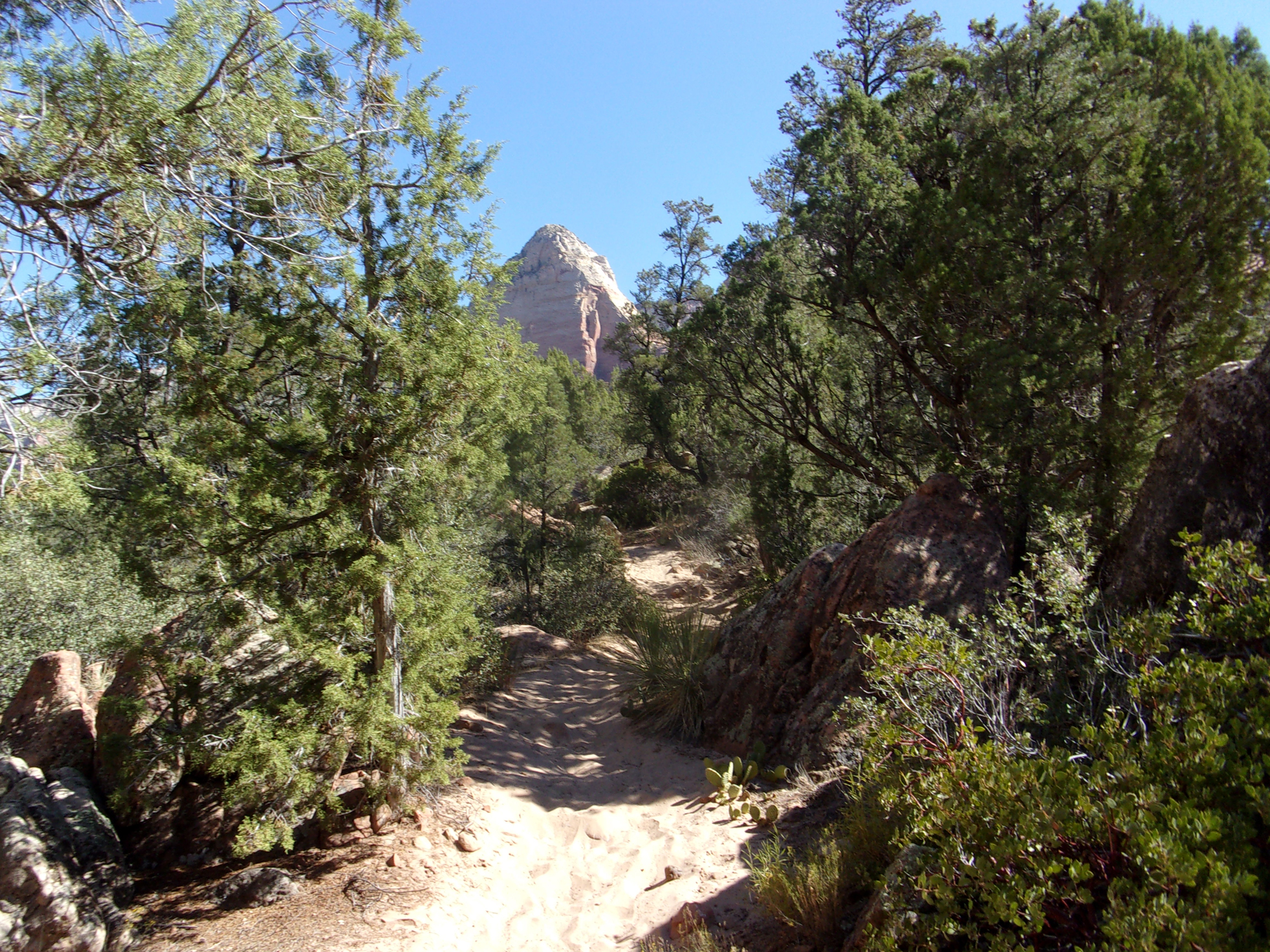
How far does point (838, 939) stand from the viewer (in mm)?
3318

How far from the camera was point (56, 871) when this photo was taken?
3809 millimetres

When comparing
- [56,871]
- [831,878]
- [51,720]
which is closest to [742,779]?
[831,878]

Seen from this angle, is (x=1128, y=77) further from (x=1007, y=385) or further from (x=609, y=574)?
(x=609, y=574)

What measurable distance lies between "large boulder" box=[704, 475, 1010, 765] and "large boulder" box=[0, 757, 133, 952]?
4.46 meters

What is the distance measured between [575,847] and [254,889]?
2122 mm

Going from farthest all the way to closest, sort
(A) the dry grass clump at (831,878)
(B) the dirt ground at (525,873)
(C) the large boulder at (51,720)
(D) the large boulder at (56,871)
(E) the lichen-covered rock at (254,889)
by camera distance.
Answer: (C) the large boulder at (51,720) → (E) the lichen-covered rock at (254,889) → (B) the dirt ground at (525,873) → (D) the large boulder at (56,871) → (A) the dry grass clump at (831,878)

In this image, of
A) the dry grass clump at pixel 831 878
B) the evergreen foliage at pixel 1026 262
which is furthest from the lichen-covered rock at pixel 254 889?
the evergreen foliage at pixel 1026 262

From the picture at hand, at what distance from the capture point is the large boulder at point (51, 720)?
16.2 ft

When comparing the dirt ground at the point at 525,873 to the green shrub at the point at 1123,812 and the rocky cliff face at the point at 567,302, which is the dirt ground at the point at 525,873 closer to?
the green shrub at the point at 1123,812

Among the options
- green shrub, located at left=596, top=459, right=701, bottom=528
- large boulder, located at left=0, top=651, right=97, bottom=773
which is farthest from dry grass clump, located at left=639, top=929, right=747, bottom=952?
green shrub, located at left=596, top=459, right=701, bottom=528

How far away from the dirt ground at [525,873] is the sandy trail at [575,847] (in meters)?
0.01

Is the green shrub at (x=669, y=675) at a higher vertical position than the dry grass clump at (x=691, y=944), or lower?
higher

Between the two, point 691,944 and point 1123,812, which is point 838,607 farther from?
point 1123,812

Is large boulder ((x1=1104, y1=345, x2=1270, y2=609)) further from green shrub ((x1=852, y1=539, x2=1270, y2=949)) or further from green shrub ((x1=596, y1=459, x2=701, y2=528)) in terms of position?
green shrub ((x1=596, y1=459, x2=701, y2=528))
